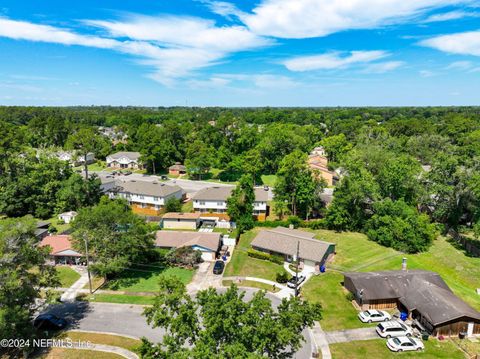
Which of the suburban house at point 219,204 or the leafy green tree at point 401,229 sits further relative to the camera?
the suburban house at point 219,204

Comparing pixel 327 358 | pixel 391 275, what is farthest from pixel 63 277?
pixel 391 275

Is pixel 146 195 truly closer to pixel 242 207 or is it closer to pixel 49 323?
pixel 242 207

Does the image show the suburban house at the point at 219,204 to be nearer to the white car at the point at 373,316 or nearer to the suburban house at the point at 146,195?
the suburban house at the point at 146,195

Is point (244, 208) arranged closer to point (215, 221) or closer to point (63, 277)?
point (215, 221)

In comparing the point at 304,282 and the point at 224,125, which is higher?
the point at 224,125

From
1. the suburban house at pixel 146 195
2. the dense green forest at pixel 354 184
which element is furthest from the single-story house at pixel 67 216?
the suburban house at pixel 146 195

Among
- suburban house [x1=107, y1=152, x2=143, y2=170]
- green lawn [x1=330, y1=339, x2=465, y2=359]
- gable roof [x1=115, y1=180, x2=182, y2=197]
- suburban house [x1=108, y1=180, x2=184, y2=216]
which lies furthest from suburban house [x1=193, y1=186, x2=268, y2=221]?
suburban house [x1=107, y1=152, x2=143, y2=170]

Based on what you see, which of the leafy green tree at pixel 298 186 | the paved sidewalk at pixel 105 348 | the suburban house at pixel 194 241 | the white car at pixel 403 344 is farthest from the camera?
the leafy green tree at pixel 298 186

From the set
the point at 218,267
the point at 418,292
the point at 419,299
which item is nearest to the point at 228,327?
the point at 218,267
